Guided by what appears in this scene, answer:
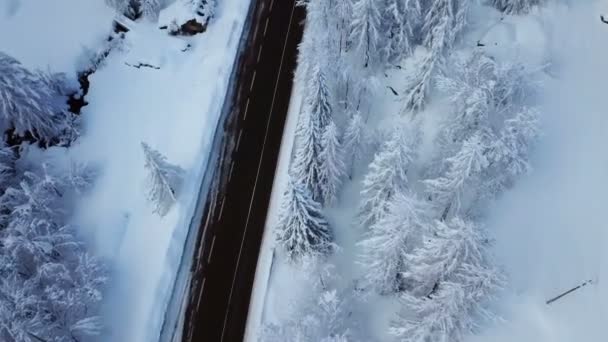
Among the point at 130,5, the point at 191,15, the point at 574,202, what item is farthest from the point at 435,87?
the point at 130,5

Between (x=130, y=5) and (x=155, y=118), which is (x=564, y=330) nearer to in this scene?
(x=155, y=118)

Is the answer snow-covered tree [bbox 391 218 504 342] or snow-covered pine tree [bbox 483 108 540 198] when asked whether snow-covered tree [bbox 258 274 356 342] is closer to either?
snow-covered tree [bbox 391 218 504 342]

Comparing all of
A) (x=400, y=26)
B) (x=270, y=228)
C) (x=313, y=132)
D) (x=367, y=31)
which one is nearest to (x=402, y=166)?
(x=313, y=132)

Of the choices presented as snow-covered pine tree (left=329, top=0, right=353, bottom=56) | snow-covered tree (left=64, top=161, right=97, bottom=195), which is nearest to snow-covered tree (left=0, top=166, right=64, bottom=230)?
snow-covered tree (left=64, top=161, right=97, bottom=195)

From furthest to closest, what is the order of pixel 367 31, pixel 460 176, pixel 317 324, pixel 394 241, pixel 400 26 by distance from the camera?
1. pixel 400 26
2. pixel 367 31
3. pixel 460 176
4. pixel 394 241
5. pixel 317 324

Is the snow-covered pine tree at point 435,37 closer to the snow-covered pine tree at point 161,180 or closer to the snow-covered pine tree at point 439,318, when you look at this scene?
the snow-covered pine tree at point 439,318

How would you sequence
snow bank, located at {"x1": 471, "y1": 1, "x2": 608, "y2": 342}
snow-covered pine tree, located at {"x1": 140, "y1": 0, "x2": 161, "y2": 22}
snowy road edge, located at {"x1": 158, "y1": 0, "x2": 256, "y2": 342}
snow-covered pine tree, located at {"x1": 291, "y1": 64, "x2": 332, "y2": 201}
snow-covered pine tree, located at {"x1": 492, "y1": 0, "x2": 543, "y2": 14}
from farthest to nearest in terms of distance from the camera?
snow-covered pine tree, located at {"x1": 140, "y1": 0, "x2": 161, "y2": 22} < snow-covered pine tree, located at {"x1": 492, "y1": 0, "x2": 543, "y2": 14} < snowy road edge, located at {"x1": 158, "y1": 0, "x2": 256, "y2": 342} < snow-covered pine tree, located at {"x1": 291, "y1": 64, "x2": 332, "y2": 201} < snow bank, located at {"x1": 471, "y1": 1, "x2": 608, "y2": 342}

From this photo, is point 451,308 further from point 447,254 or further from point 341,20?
point 341,20
